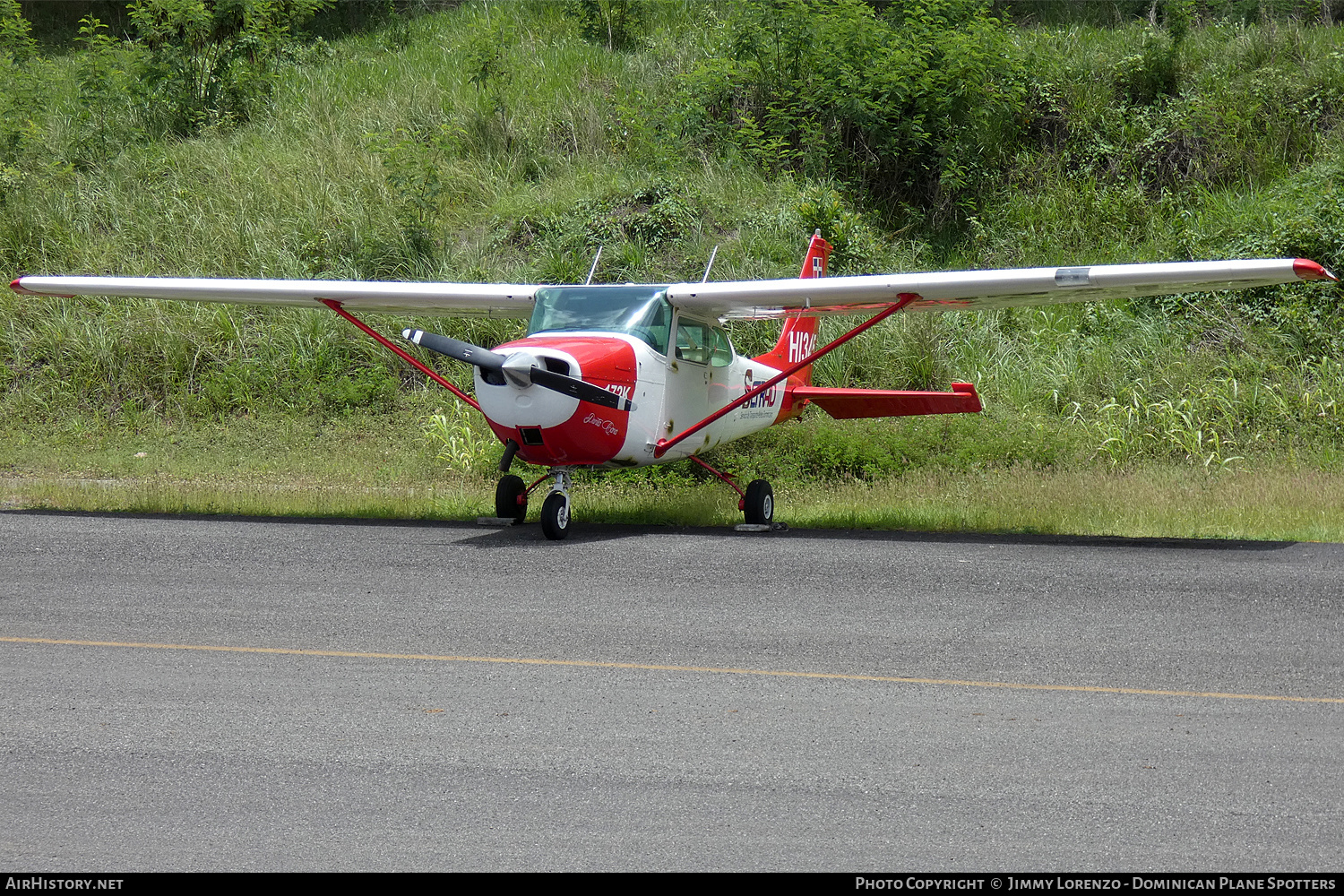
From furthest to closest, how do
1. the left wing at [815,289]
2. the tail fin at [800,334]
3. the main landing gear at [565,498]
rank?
1. the tail fin at [800,334]
2. the main landing gear at [565,498]
3. the left wing at [815,289]

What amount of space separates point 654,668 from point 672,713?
0.78 m

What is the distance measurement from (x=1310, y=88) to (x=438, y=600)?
2059cm

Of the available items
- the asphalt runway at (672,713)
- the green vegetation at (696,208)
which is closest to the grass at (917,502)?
the green vegetation at (696,208)

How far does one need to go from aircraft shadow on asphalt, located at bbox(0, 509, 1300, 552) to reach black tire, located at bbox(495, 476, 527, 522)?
0.47 feet

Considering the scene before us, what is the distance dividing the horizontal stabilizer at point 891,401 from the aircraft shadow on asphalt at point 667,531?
1.43 meters

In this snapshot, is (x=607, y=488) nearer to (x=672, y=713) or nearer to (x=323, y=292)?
(x=323, y=292)

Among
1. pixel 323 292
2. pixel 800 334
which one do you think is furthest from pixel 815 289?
pixel 323 292

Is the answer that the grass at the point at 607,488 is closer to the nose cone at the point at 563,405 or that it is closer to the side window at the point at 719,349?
the side window at the point at 719,349

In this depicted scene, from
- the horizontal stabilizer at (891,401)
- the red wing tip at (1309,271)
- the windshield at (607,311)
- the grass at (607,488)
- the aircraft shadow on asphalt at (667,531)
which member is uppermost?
the red wing tip at (1309,271)

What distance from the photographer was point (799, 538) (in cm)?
1052

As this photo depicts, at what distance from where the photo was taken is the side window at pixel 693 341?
11.7m

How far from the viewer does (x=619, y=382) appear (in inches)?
413

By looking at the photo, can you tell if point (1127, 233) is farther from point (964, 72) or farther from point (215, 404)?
point (215, 404)

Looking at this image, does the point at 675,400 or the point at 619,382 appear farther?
the point at 675,400
